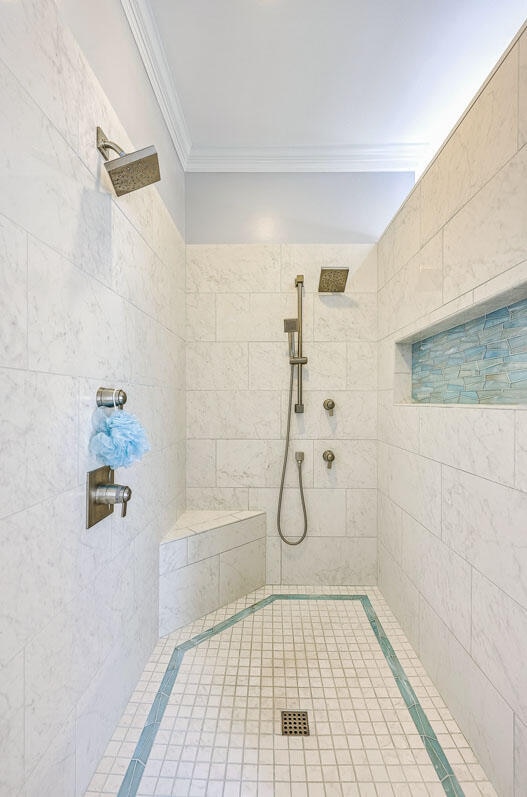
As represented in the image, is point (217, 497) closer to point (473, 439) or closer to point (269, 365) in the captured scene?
point (269, 365)

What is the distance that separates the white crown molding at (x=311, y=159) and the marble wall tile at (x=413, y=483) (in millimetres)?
1772

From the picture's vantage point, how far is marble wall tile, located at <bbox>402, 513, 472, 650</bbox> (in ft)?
4.74

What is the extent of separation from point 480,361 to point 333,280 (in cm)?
118

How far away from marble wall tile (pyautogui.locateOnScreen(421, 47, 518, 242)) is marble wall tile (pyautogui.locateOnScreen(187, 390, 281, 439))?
130 centimetres

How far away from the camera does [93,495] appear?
1247 millimetres

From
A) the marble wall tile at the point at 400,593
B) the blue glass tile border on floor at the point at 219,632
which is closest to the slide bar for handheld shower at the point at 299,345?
the marble wall tile at the point at 400,593

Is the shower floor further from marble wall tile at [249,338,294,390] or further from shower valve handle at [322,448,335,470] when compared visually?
marble wall tile at [249,338,294,390]

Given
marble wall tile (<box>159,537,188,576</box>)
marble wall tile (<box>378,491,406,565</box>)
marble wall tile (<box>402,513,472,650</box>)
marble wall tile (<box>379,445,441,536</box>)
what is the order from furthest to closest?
1. marble wall tile (<box>378,491,406,565</box>)
2. marble wall tile (<box>159,537,188,576</box>)
3. marble wall tile (<box>379,445,441,536</box>)
4. marble wall tile (<box>402,513,472,650</box>)

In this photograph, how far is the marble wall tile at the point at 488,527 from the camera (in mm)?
1127

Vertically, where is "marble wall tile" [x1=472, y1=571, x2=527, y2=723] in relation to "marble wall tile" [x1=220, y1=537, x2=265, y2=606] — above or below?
above

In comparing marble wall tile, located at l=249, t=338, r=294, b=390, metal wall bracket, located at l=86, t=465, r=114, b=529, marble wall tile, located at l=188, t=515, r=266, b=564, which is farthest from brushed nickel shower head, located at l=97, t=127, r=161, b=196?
marble wall tile, located at l=188, t=515, r=266, b=564

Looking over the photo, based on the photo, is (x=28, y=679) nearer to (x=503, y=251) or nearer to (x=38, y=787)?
(x=38, y=787)

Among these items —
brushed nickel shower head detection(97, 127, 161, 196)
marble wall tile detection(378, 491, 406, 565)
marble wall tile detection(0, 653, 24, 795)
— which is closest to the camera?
marble wall tile detection(0, 653, 24, 795)

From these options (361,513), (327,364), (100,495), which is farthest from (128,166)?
(361,513)
